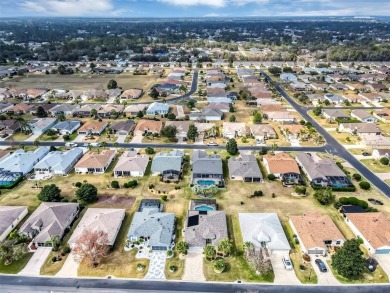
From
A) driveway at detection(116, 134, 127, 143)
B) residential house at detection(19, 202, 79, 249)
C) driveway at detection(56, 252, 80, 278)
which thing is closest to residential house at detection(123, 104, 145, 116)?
driveway at detection(116, 134, 127, 143)

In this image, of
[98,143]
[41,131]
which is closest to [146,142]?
[98,143]

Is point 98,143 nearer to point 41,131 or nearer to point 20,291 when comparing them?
point 41,131

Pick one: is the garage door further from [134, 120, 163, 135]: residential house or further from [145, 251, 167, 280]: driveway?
[134, 120, 163, 135]: residential house

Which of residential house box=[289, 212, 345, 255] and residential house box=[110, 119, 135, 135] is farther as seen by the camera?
residential house box=[110, 119, 135, 135]

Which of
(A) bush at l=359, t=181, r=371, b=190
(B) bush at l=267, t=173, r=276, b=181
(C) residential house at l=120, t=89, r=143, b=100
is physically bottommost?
(C) residential house at l=120, t=89, r=143, b=100

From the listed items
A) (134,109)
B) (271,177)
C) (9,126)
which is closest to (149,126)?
(134,109)
